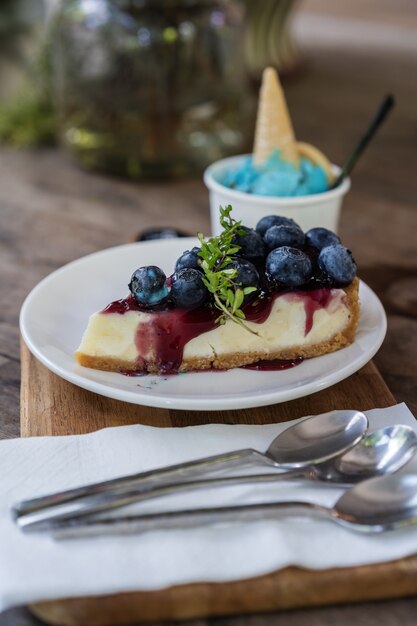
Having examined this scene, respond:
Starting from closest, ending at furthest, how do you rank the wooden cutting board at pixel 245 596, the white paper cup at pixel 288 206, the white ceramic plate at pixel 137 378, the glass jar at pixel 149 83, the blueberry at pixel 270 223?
1. the wooden cutting board at pixel 245 596
2. the white ceramic plate at pixel 137 378
3. the blueberry at pixel 270 223
4. the white paper cup at pixel 288 206
5. the glass jar at pixel 149 83

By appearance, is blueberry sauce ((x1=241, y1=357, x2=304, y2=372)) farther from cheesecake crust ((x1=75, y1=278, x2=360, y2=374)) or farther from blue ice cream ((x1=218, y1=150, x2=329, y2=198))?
blue ice cream ((x1=218, y1=150, x2=329, y2=198))

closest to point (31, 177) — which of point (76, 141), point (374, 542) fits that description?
point (76, 141)

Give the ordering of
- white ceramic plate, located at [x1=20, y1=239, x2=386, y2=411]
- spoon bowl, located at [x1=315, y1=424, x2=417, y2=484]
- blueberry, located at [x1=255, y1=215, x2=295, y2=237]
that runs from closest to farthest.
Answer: spoon bowl, located at [x1=315, y1=424, x2=417, y2=484] → white ceramic plate, located at [x1=20, y1=239, x2=386, y2=411] → blueberry, located at [x1=255, y1=215, x2=295, y2=237]

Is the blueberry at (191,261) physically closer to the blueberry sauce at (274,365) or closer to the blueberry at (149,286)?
the blueberry at (149,286)

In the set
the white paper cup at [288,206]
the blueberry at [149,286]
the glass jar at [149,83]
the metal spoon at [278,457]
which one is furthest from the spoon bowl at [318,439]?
the glass jar at [149,83]

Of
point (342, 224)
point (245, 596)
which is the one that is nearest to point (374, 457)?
point (245, 596)

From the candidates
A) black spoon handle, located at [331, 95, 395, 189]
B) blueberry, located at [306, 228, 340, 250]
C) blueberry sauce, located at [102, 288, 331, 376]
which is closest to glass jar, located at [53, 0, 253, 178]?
black spoon handle, located at [331, 95, 395, 189]

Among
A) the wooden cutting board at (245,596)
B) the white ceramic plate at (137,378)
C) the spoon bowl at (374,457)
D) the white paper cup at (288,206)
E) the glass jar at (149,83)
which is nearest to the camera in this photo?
the wooden cutting board at (245,596)
